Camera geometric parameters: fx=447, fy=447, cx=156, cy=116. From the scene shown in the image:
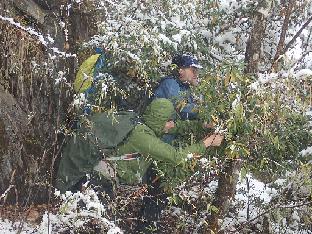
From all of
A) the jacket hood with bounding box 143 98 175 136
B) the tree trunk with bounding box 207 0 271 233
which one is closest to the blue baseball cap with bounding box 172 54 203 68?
the tree trunk with bounding box 207 0 271 233

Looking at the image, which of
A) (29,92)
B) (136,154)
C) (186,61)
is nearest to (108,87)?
(186,61)

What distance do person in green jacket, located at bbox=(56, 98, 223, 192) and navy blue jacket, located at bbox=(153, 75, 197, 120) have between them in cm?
39

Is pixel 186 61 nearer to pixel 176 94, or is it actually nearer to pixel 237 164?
pixel 176 94

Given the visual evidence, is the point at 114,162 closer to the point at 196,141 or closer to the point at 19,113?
the point at 196,141

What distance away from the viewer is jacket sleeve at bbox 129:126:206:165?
449cm

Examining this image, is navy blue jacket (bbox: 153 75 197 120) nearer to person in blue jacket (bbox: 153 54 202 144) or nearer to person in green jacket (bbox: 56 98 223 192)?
person in blue jacket (bbox: 153 54 202 144)

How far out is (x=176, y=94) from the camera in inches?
206

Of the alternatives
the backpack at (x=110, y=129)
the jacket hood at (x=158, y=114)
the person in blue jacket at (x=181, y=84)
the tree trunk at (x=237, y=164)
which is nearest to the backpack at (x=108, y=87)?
the person in blue jacket at (x=181, y=84)

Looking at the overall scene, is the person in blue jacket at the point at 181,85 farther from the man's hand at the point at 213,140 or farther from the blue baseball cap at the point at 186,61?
the man's hand at the point at 213,140

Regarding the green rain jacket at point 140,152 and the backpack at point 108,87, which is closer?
the green rain jacket at point 140,152

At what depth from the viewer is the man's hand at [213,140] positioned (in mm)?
4539

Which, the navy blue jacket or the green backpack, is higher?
the navy blue jacket

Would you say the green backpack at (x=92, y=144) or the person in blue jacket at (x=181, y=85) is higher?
the person in blue jacket at (x=181, y=85)

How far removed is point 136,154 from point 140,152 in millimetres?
77
